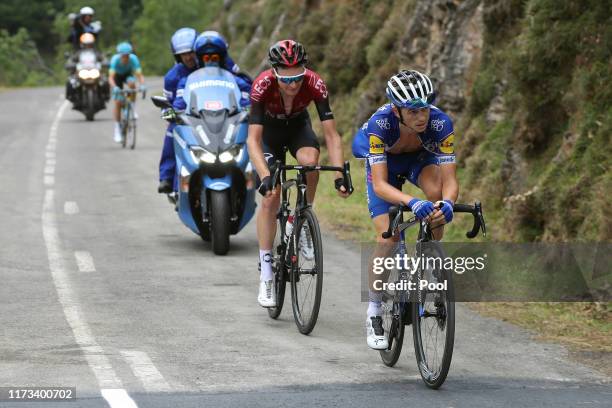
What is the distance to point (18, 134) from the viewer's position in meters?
28.9

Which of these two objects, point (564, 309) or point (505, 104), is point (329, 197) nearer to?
point (505, 104)

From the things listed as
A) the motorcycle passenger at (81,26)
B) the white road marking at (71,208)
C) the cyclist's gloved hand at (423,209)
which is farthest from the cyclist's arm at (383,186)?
the motorcycle passenger at (81,26)

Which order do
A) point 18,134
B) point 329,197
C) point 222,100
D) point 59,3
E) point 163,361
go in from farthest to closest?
point 59,3 → point 18,134 → point 329,197 → point 222,100 → point 163,361

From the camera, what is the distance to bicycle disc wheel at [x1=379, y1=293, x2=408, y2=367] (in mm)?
8125

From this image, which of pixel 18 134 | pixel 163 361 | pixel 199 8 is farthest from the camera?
pixel 199 8

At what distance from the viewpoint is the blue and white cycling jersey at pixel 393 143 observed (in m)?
8.27

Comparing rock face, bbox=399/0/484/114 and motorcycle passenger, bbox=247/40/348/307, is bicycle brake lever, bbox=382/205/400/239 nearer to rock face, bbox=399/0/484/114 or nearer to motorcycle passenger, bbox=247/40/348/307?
motorcycle passenger, bbox=247/40/348/307

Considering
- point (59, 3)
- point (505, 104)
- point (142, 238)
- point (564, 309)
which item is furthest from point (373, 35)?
point (59, 3)

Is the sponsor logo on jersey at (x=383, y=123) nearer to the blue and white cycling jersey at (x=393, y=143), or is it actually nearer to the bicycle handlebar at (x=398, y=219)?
the blue and white cycling jersey at (x=393, y=143)

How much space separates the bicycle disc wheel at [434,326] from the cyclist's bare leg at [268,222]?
2.55 meters

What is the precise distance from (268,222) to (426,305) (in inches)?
111

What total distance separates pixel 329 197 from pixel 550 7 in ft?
17.3

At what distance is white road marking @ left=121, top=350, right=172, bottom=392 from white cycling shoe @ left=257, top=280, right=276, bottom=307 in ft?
5.26

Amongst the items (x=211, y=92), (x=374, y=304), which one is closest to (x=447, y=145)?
(x=374, y=304)
